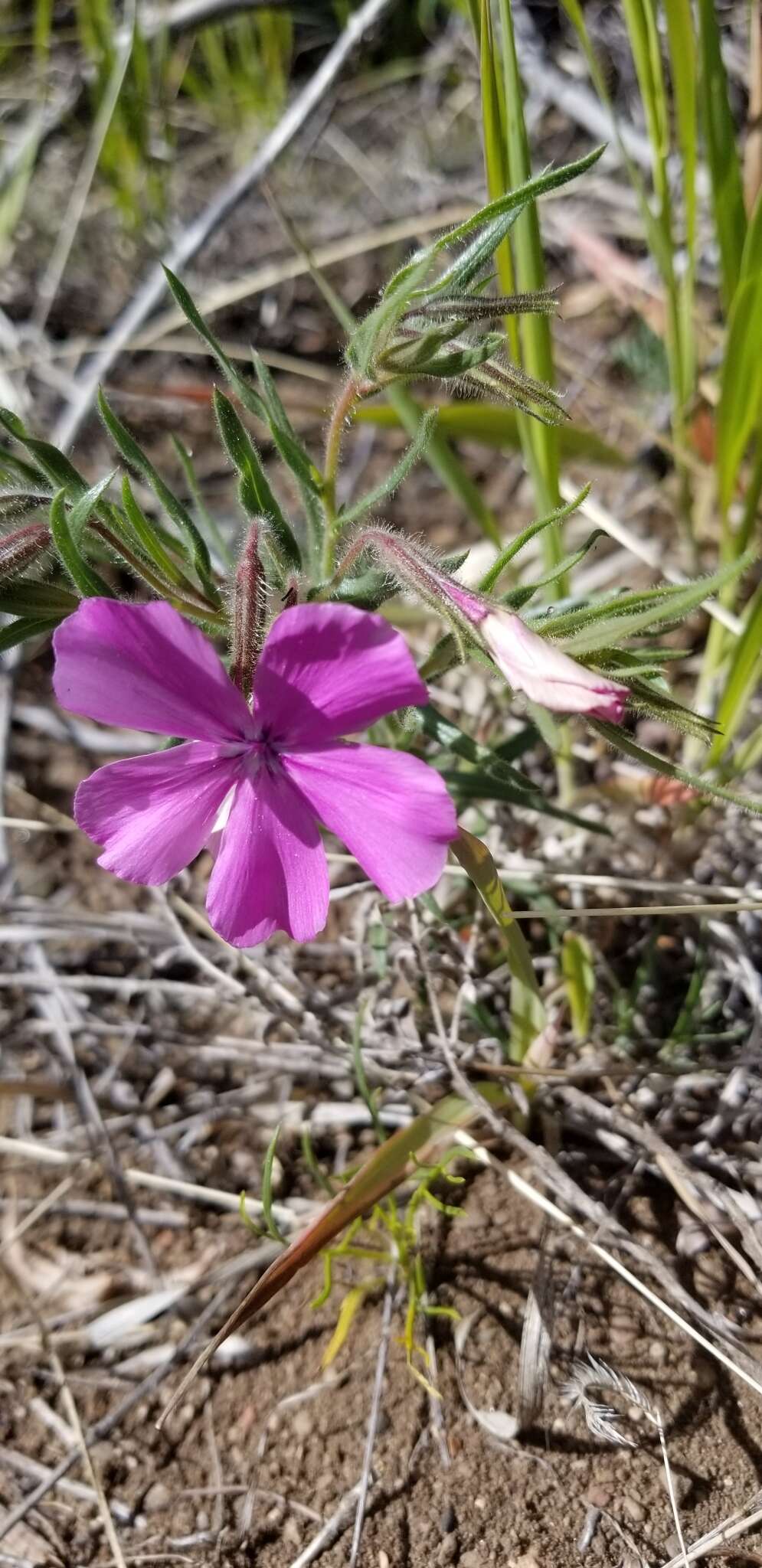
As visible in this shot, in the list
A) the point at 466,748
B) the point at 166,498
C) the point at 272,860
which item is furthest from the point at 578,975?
the point at 166,498

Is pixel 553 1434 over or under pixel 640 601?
under

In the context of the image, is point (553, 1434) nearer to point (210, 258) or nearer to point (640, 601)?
point (640, 601)

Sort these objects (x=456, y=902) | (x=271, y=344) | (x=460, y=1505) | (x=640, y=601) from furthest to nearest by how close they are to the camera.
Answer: (x=271, y=344)
(x=456, y=902)
(x=460, y=1505)
(x=640, y=601)

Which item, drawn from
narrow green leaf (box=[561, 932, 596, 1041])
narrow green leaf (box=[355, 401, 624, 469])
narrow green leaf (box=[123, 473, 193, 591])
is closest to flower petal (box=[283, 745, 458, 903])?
narrow green leaf (box=[123, 473, 193, 591])

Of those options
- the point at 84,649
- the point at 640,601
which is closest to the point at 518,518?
the point at 640,601

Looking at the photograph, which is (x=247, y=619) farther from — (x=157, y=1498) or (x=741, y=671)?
(x=157, y=1498)

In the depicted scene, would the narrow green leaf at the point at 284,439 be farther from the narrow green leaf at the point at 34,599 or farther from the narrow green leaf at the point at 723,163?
the narrow green leaf at the point at 723,163
